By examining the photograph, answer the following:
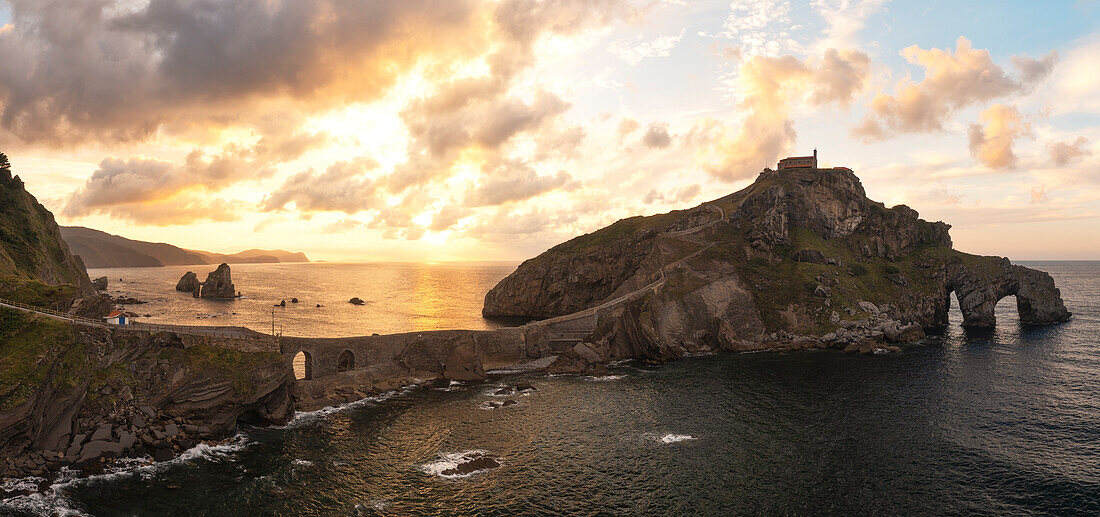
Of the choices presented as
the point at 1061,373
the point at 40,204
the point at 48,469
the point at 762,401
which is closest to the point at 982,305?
the point at 1061,373

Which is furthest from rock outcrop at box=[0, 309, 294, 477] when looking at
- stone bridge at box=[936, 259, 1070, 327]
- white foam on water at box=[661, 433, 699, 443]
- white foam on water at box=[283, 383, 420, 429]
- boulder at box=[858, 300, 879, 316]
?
stone bridge at box=[936, 259, 1070, 327]

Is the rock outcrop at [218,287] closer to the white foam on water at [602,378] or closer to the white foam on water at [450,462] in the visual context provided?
the white foam on water at [602,378]

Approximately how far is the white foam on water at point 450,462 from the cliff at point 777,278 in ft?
148

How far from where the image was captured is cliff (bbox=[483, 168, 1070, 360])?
3836 inches

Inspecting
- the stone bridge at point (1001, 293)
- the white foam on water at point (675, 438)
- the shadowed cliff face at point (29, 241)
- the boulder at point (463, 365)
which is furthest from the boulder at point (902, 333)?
the shadowed cliff face at point (29, 241)

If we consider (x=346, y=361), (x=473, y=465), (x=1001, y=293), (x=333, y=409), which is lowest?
(x=473, y=465)

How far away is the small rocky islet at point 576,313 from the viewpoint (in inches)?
1795

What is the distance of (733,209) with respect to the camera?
137000 mm

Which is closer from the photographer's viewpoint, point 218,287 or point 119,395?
point 119,395

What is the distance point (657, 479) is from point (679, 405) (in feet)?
68.5

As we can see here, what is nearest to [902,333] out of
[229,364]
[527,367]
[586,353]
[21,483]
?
[586,353]

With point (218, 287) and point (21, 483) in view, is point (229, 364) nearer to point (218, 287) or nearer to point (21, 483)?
point (21, 483)

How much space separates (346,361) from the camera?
71.4m

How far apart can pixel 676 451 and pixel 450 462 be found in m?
21.4
